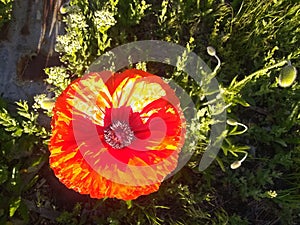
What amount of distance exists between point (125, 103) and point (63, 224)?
0.64 metres

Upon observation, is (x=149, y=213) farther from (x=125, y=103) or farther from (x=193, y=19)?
(x=193, y=19)

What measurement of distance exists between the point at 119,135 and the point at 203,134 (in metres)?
0.38

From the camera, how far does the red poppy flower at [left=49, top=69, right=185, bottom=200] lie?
1.68 meters

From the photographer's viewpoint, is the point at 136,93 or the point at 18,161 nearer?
the point at 136,93

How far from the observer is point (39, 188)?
87.4 inches

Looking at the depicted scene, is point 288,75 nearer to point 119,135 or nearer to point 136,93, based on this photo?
point 136,93

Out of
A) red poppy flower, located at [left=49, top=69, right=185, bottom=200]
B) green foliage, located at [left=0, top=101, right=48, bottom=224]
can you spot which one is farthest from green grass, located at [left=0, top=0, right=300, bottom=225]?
red poppy flower, located at [left=49, top=69, right=185, bottom=200]

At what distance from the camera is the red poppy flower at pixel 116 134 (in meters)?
1.68

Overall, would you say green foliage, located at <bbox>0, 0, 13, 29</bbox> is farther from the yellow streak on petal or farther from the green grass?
the yellow streak on petal

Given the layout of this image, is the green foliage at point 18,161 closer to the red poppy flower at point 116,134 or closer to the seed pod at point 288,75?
the red poppy flower at point 116,134

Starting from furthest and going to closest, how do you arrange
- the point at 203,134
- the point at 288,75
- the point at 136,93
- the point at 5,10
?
the point at 5,10 → the point at 203,134 → the point at 136,93 → the point at 288,75

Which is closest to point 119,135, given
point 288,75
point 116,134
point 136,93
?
point 116,134

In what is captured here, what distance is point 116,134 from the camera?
192cm

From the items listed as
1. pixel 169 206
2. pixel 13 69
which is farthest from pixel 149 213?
pixel 13 69
